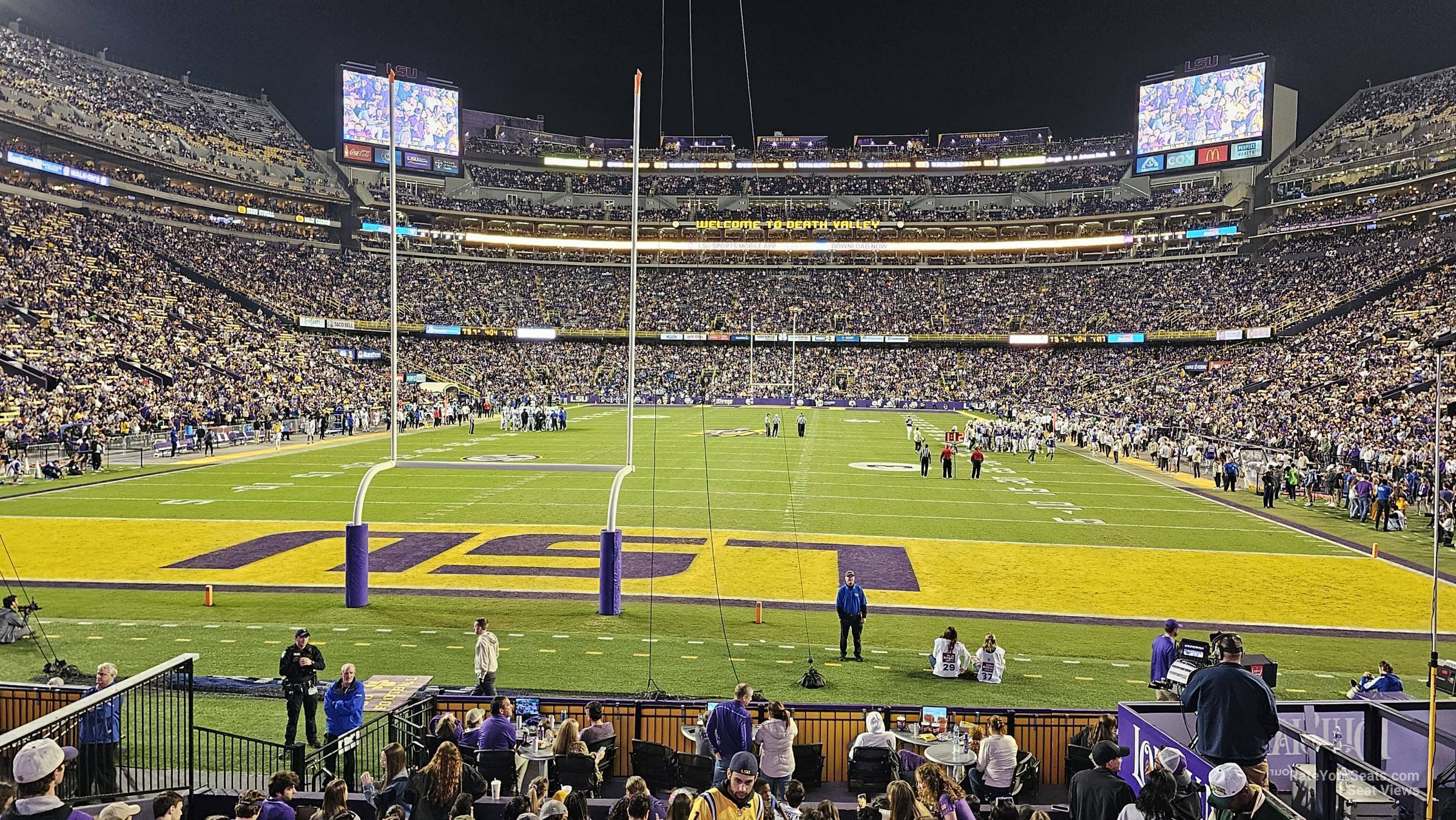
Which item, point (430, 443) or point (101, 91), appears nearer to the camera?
point (430, 443)

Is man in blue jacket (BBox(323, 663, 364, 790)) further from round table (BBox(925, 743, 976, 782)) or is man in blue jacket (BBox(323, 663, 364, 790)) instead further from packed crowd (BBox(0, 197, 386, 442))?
Answer: packed crowd (BBox(0, 197, 386, 442))

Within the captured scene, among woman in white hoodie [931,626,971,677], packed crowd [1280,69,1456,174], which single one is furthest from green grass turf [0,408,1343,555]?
packed crowd [1280,69,1456,174]

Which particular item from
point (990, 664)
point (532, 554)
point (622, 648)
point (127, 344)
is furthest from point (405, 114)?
point (990, 664)

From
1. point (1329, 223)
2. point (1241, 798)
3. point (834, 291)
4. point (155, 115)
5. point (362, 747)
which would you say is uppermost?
point (155, 115)

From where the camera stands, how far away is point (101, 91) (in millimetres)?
62438

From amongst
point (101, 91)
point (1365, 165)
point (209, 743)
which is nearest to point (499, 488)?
point (209, 743)

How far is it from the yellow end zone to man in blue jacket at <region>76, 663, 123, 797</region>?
7525mm

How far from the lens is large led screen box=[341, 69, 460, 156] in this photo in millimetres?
59156

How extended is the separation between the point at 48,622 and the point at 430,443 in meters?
Result: 23.8

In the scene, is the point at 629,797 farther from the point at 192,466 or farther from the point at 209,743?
the point at 192,466

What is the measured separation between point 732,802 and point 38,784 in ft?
11.6

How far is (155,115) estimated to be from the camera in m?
65.9

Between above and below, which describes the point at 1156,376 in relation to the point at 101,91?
below

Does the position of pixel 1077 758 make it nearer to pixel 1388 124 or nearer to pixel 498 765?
pixel 498 765
